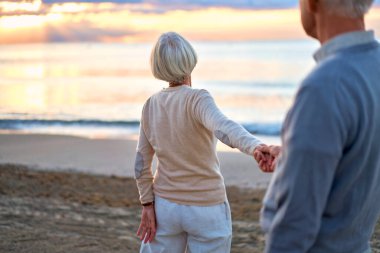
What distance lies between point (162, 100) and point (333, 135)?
175 centimetres

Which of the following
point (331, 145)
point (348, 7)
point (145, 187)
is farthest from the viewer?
point (145, 187)

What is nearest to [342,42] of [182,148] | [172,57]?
[172,57]

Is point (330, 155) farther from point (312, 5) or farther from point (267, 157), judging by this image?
point (267, 157)

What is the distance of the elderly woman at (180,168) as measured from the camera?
3.17 meters

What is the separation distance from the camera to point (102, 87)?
33.5m

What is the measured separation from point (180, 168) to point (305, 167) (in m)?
1.67

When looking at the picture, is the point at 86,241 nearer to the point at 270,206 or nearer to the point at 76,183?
the point at 76,183

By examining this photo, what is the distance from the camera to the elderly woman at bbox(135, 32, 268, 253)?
125 inches

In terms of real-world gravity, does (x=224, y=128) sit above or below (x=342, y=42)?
below

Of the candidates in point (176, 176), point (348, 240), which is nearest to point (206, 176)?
point (176, 176)

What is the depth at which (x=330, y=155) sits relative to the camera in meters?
1.64

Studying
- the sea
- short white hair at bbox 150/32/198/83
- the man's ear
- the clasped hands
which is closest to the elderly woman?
A: short white hair at bbox 150/32/198/83

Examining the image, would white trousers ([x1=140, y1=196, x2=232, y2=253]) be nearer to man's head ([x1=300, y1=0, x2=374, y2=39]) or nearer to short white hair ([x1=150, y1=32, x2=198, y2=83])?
short white hair ([x1=150, y1=32, x2=198, y2=83])

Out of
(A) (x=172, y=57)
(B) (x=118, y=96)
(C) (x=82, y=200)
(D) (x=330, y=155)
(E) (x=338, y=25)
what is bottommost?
(B) (x=118, y=96)
